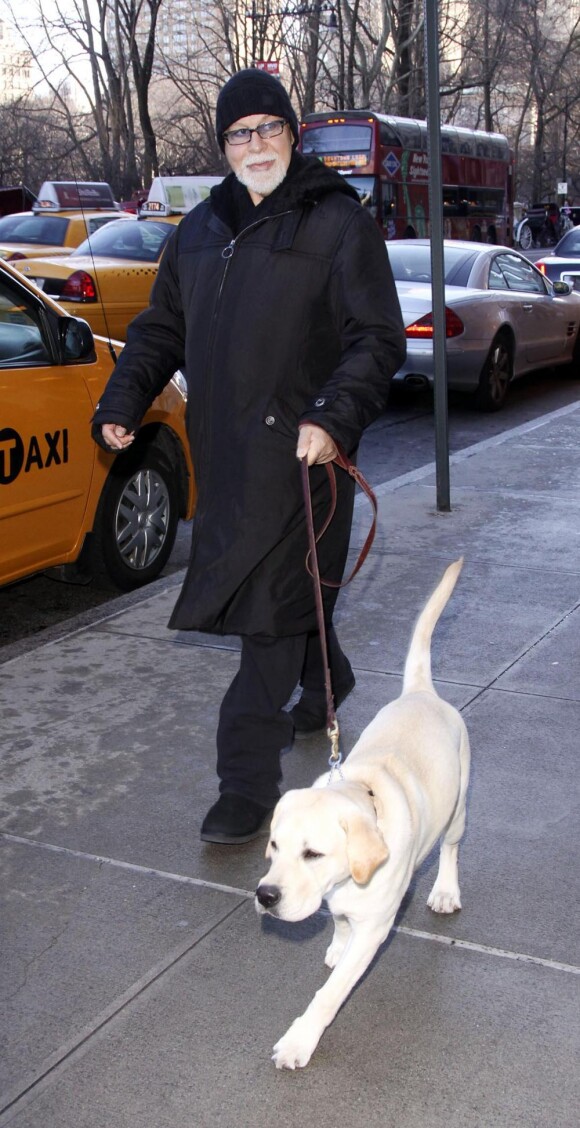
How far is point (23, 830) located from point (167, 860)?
1.57 ft

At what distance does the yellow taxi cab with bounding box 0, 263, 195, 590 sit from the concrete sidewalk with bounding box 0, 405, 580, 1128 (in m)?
0.51

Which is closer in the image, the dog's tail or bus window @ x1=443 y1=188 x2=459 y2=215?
the dog's tail

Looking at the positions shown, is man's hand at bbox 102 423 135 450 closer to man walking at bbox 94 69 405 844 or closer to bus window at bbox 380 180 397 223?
man walking at bbox 94 69 405 844

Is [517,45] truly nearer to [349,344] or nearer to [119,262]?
[119,262]

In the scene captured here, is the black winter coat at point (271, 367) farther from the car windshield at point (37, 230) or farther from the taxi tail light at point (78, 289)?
the car windshield at point (37, 230)

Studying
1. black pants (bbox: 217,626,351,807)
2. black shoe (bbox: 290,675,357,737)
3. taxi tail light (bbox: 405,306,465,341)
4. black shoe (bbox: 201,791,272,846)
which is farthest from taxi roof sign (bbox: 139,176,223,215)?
black shoe (bbox: 201,791,272,846)

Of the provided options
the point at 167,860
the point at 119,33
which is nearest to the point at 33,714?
the point at 167,860

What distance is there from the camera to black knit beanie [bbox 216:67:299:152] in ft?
11.2

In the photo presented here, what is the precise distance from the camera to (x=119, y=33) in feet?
153

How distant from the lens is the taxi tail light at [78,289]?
13.9 m

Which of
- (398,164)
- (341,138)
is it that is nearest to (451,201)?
(398,164)

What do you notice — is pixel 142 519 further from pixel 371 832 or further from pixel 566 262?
pixel 566 262

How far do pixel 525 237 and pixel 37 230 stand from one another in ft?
140

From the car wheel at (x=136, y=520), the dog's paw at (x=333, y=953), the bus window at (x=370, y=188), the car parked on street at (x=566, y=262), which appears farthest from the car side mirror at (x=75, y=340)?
A: the bus window at (x=370, y=188)
